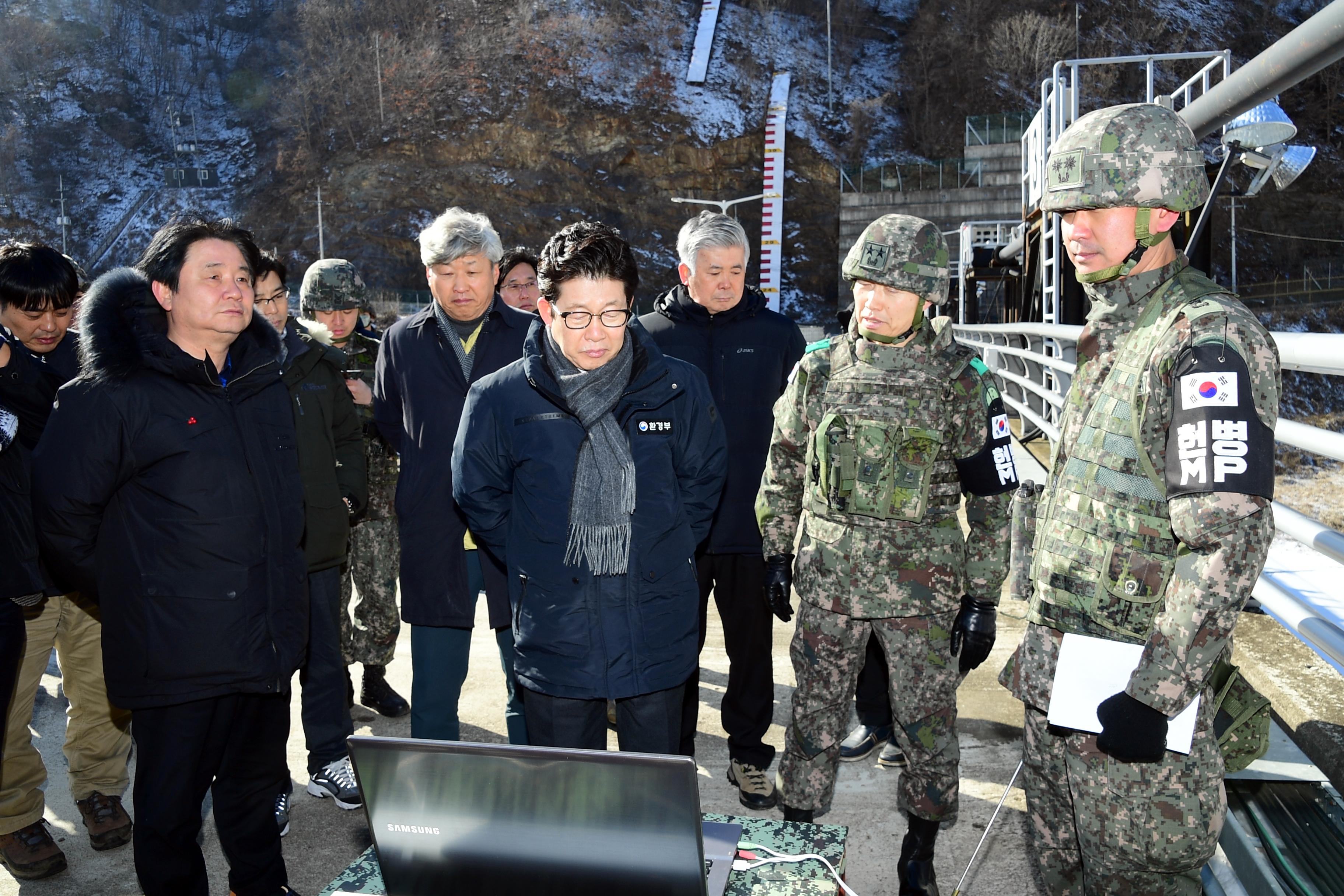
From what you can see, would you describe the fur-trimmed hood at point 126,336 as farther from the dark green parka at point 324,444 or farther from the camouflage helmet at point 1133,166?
the camouflage helmet at point 1133,166

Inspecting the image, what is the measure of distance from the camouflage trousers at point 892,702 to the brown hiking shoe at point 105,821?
219 centimetres

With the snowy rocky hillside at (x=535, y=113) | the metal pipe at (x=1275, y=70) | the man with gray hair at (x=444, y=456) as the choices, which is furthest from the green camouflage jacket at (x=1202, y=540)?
the snowy rocky hillside at (x=535, y=113)

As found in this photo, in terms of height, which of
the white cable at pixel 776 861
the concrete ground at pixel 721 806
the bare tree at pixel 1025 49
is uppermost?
the bare tree at pixel 1025 49

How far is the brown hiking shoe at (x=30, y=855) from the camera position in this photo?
305cm

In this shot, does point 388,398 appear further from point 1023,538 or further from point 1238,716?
point 1238,716

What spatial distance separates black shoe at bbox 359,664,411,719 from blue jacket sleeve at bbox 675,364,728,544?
7.13 feet

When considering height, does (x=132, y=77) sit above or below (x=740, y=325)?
above

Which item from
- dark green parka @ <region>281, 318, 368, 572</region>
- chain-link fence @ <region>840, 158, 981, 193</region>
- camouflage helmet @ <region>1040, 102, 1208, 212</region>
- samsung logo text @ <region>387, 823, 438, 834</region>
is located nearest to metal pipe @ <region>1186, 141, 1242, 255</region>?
camouflage helmet @ <region>1040, 102, 1208, 212</region>

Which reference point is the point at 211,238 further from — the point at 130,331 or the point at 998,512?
the point at 998,512

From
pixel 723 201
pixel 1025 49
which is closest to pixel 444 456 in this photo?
pixel 723 201

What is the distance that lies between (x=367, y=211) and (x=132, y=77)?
2650 centimetres

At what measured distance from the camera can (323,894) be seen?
150 centimetres

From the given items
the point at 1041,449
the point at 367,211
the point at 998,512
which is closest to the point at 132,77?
the point at 367,211

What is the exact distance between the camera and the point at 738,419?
12.0 ft
